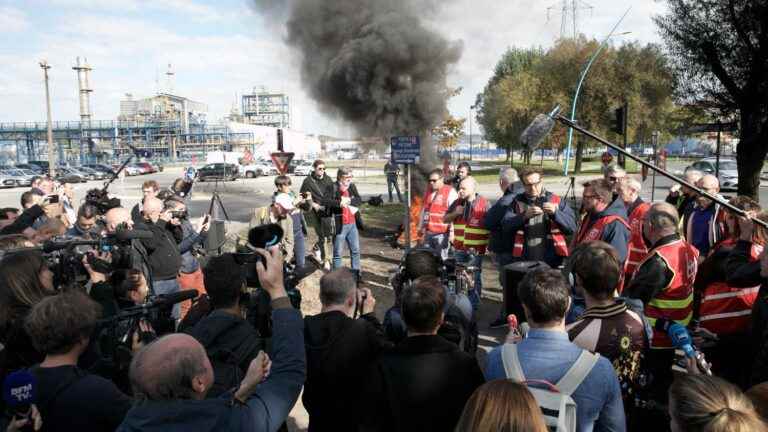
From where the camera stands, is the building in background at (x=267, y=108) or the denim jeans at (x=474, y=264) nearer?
→ the denim jeans at (x=474, y=264)

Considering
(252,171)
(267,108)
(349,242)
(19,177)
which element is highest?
(267,108)

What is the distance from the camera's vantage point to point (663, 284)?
132 inches

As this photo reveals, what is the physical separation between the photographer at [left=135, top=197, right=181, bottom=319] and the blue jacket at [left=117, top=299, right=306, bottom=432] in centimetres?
343

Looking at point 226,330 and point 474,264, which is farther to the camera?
point 474,264

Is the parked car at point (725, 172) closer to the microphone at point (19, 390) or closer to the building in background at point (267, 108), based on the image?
the microphone at point (19, 390)

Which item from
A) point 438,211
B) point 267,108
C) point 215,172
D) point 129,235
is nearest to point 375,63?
point 438,211

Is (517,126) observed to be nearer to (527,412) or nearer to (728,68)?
(728,68)

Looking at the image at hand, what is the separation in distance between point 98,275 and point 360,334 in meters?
2.39

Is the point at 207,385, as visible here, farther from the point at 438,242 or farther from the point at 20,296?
the point at 438,242

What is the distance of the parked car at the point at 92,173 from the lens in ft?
136

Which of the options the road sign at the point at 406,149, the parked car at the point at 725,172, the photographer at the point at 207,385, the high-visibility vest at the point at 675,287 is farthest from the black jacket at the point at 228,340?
the parked car at the point at 725,172

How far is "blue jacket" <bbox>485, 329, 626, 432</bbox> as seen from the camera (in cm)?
201

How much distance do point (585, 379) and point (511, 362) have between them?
273mm

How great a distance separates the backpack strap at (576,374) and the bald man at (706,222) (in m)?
3.91
